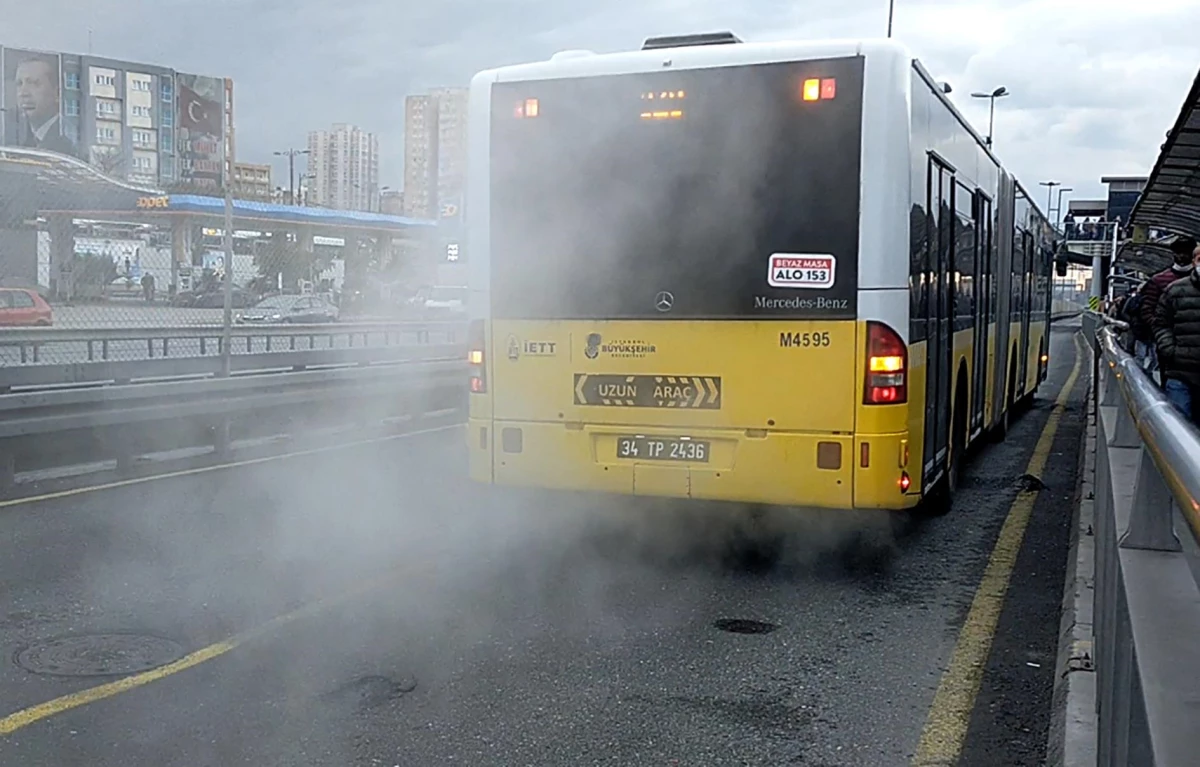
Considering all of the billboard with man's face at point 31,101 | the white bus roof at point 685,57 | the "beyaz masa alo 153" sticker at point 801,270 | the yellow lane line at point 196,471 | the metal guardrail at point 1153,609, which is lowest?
the yellow lane line at point 196,471

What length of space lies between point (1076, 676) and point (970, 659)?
86 centimetres

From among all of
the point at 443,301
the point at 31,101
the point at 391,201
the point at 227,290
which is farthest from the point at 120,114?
the point at 443,301

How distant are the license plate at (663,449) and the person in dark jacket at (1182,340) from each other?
331cm

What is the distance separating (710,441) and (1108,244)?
95.4ft

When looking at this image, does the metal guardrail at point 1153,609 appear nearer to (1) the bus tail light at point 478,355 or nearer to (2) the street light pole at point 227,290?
(1) the bus tail light at point 478,355

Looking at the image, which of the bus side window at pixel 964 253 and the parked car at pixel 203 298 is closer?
the bus side window at pixel 964 253

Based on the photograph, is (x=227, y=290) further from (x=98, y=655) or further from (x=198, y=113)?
(x=198, y=113)

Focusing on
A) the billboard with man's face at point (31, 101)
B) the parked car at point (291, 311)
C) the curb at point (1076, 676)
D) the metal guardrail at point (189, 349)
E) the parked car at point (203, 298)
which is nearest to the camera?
the billboard with man's face at point (31, 101)

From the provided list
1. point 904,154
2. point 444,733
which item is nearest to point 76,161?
point 444,733

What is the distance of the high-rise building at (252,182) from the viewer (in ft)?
17.5

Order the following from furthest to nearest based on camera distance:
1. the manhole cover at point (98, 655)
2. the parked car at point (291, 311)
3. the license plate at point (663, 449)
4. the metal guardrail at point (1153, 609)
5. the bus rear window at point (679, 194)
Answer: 1. the parked car at point (291, 311)
2. the license plate at point (663, 449)
3. the bus rear window at point (679, 194)
4. the manhole cover at point (98, 655)
5. the metal guardrail at point (1153, 609)

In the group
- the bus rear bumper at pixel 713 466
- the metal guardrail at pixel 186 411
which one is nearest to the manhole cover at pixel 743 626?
the bus rear bumper at pixel 713 466

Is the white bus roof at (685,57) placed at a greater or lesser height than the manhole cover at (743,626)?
greater

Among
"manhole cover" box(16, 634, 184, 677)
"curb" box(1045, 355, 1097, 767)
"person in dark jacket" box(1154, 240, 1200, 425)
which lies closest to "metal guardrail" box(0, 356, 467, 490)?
"manhole cover" box(16, 634, 184, 677)
